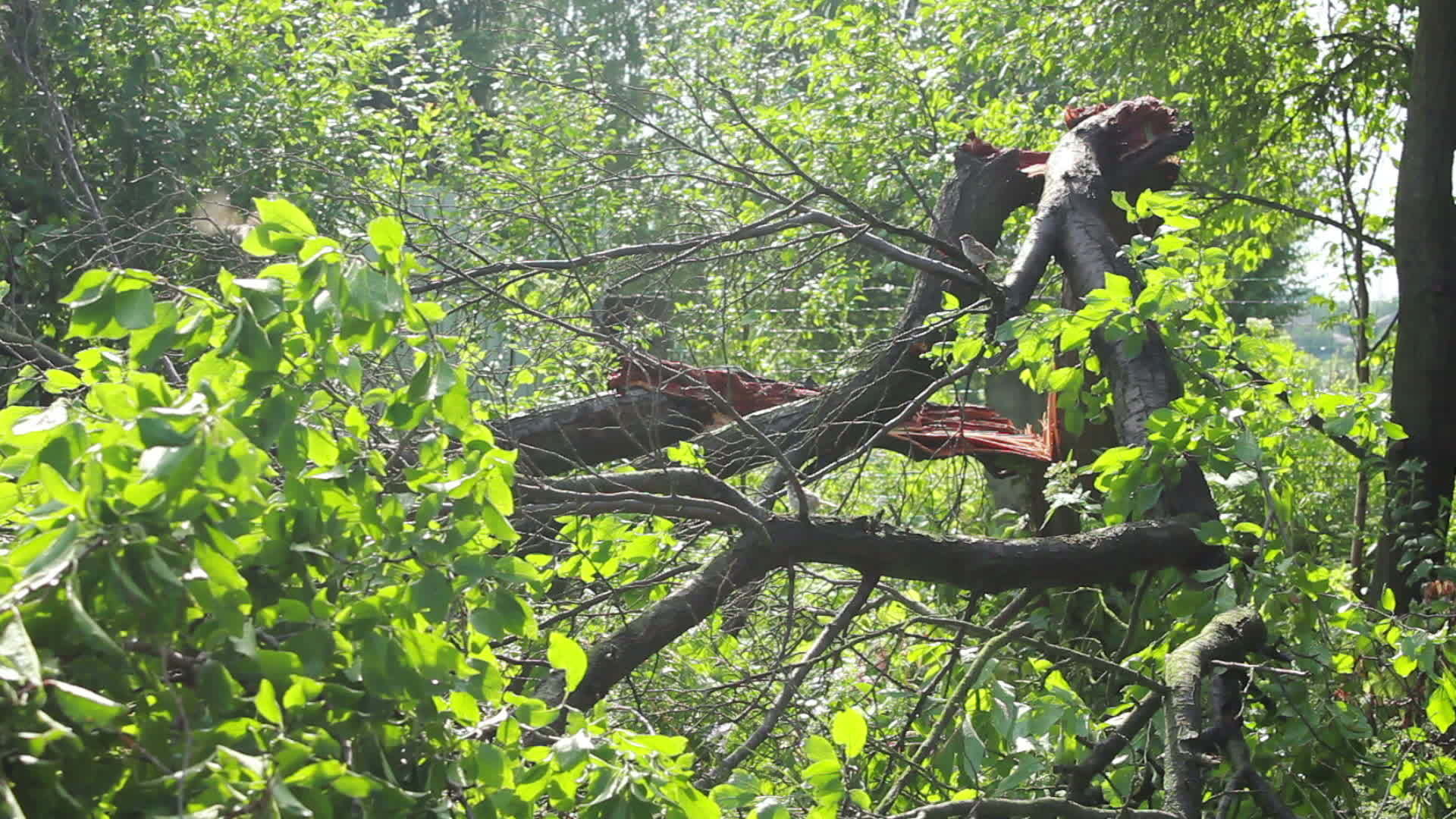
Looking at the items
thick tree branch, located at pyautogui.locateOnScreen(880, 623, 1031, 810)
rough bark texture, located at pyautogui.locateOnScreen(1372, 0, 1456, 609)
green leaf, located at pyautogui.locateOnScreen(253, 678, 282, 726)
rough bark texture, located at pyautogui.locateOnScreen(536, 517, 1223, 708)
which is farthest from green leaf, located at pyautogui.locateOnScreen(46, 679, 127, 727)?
rough bark texture, located at pyautogui.locateOnScreen(1372, 0, 1456, 609)

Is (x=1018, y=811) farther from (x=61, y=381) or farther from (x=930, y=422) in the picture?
(x=930, y=422)

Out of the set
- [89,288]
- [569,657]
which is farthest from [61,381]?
[569,657]

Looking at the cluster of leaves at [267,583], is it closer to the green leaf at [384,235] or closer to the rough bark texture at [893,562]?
the green leaf at [384,235]

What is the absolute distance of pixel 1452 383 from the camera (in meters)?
6.34

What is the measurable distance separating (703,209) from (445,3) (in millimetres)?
22817

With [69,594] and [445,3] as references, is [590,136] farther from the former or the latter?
[445,3]

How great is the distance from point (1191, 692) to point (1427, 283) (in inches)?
174

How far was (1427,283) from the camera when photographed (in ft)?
21.1

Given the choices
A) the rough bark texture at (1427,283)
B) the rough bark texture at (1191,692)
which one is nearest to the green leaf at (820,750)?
the rough bark texture at (1191,692)

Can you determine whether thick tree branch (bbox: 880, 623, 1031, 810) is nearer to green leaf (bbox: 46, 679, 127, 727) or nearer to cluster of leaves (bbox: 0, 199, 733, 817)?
cluster of leaves (bbox: 0, 199, 733, 817)

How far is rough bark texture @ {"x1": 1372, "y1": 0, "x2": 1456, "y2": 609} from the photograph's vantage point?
20.7 ft

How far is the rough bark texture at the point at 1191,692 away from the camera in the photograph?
2.68 metres

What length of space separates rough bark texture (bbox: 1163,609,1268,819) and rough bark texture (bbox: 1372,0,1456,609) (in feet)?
11.3

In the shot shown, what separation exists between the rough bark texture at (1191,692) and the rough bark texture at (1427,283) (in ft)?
11.3
